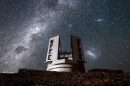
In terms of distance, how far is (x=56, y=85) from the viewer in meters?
8.82

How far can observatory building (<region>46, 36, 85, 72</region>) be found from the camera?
28.1 meters

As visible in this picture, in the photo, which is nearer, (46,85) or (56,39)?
(46,85)

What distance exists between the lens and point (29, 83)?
8492 millimetres

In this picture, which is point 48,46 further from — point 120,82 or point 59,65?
point 120,82

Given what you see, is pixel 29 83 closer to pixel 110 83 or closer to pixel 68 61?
pixel 110 83

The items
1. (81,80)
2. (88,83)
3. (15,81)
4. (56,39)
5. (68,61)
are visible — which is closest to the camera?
(15,81)

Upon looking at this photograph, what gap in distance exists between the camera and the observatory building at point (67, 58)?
2806cm

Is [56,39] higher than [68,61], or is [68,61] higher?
[56,39]

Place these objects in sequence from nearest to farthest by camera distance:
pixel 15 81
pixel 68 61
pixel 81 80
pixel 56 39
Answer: pixel 15 81 < pixel 81 80 < pixel 68 61 < pixel 56 39

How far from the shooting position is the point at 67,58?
2850 centimetres

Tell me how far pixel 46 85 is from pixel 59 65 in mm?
20136

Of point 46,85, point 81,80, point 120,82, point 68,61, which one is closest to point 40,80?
point 46,85

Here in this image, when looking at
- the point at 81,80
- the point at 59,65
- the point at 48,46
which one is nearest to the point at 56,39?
the point at 48,46

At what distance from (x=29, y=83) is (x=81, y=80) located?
106 inches
